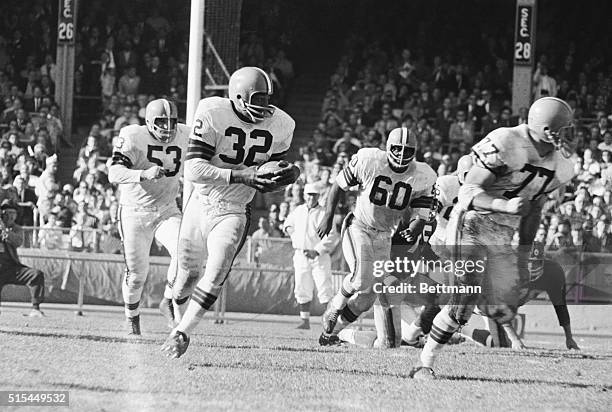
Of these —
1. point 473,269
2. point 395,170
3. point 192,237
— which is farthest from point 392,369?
point 395,170

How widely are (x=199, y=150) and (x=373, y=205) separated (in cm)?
267

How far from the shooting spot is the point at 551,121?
6.69 meters

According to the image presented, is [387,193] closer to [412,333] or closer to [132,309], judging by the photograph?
[412,333]

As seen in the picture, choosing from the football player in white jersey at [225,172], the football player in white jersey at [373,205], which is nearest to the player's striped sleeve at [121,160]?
the football player in white jersey at [373,205]

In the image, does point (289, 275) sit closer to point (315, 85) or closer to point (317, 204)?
point (317, 204)

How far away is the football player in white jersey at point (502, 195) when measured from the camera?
6.66 meters

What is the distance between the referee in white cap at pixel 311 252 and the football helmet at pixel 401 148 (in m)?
4.22

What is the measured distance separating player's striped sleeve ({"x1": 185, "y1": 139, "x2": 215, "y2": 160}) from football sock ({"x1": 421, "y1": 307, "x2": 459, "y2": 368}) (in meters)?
1.87

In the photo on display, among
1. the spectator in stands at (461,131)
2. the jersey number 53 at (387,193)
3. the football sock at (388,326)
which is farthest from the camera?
the spectator in stands at (461,131)

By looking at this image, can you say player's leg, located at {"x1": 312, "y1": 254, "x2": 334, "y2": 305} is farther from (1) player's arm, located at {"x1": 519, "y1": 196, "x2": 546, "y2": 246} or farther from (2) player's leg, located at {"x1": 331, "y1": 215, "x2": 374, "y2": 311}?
(1) player's arm, located at {"x1": 519, "y1": 196, "x2": 546, "y2": 246}

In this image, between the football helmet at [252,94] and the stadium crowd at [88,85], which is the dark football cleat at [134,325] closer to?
the football helmet at [252,94]

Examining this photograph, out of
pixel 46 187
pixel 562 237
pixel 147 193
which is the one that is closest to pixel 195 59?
pixel 147 193

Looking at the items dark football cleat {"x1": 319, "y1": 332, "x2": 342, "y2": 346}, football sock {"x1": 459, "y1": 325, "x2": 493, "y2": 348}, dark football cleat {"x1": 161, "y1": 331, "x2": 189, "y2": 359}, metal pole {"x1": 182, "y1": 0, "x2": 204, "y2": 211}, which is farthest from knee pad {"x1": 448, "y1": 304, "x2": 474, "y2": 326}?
metal pole {"x1": 182, "y1": 0, "x2": 204, "y2": 211}

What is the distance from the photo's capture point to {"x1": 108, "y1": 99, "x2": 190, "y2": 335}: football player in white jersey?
943 centimetres
